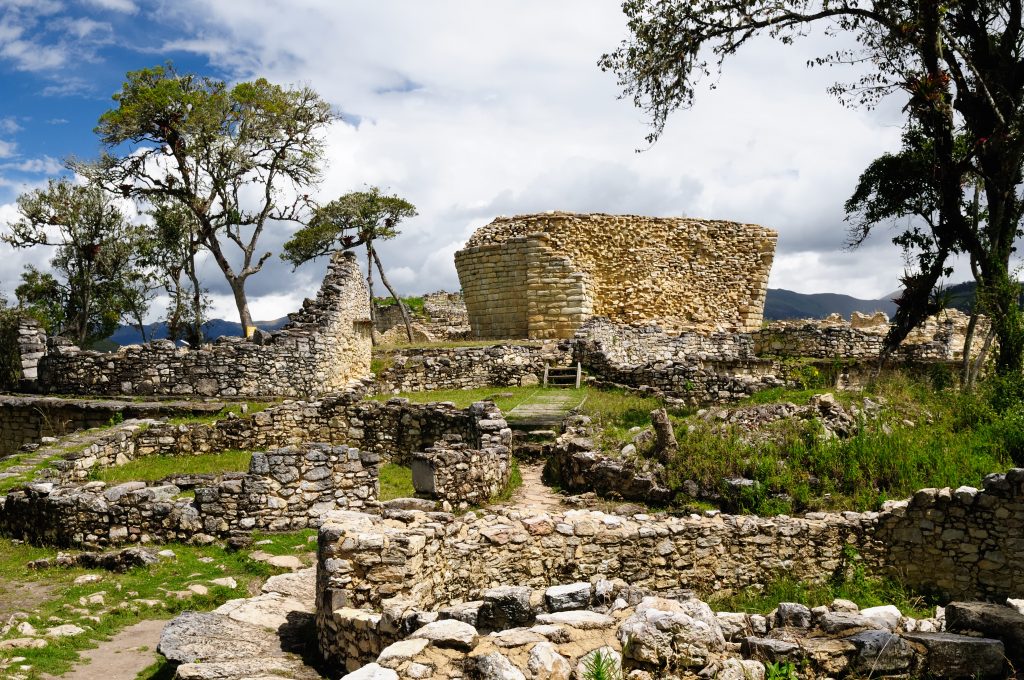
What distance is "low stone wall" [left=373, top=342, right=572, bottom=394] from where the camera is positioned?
844 inches

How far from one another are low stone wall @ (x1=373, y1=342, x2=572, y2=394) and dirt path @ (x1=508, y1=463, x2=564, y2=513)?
7358 millimetres

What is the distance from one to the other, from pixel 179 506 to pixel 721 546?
737 cm

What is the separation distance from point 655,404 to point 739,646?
37.0 feet

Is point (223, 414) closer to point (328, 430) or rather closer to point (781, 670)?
point (328, 430)

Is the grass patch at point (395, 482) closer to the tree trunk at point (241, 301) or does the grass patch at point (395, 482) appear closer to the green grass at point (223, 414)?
the green grass at point (223, 414)

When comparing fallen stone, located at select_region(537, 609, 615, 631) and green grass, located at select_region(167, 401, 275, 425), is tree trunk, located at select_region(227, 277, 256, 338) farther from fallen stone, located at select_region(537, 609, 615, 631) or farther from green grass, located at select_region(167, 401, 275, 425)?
fallen stone, located at select_region(537, 609, 615, 631)

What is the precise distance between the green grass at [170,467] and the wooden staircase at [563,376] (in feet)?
29.2

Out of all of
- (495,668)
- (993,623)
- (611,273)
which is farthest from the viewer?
(611,273)

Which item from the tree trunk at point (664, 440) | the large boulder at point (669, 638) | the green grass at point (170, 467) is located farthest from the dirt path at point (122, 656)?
the tree trunk at point (664, 440)

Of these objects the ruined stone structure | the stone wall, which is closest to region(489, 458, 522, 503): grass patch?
the stone wall

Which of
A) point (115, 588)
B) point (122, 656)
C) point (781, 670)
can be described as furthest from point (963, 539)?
point (115, 588)

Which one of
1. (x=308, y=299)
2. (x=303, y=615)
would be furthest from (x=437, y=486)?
(x=308, y=299)

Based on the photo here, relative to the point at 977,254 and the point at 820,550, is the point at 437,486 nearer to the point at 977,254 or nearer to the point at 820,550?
the point at 820,550

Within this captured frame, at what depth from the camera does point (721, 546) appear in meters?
8.78
